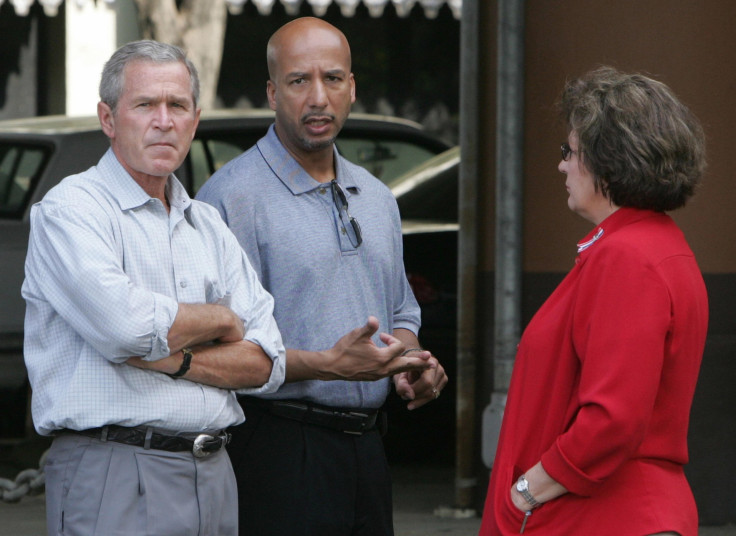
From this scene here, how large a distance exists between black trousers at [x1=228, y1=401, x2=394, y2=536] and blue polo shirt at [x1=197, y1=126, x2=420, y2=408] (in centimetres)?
10

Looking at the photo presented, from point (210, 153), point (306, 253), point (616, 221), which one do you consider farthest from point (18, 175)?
point (616, 221)

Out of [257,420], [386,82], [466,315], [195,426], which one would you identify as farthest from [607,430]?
[386,82]

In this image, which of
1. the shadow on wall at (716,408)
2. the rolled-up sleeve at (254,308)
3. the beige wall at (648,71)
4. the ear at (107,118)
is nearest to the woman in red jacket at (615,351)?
the rolled-up sleeve at (254,308)

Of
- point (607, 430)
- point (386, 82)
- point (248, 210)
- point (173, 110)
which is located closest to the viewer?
point (607, 430)

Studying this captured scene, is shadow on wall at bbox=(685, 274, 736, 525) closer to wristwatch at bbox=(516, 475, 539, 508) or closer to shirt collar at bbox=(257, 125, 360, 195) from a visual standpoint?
shirt collar at bbox=(257, 125, 360, 195)

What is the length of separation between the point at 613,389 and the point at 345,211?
122 cm

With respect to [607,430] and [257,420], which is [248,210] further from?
[607,430]

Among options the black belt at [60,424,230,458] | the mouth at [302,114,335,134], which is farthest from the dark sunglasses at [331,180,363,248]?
the black belt at [60,424,230,458]

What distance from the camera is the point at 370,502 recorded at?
3.60 meters

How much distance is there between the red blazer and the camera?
8.65 ft

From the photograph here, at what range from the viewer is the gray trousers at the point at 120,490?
2832 mm

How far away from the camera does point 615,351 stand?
8.64 ft

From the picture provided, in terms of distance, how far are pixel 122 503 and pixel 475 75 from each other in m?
3.24

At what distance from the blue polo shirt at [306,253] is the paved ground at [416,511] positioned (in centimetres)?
199
